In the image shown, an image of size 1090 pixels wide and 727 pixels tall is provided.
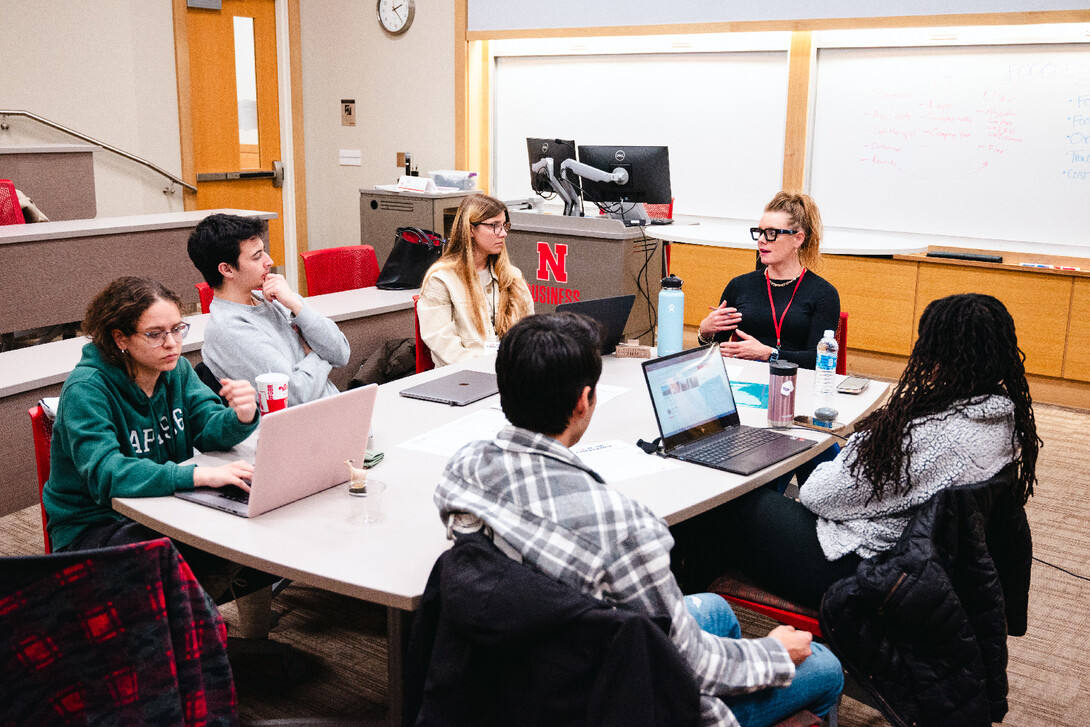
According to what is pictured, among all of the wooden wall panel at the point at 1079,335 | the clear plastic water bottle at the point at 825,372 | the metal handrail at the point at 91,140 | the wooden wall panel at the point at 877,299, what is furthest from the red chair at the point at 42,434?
the metal handrail at the point at 91,140

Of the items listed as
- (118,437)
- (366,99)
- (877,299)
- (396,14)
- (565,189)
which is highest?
(396,14)

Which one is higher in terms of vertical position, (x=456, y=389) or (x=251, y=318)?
(x=251, y=318)

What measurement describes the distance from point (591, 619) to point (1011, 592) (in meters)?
1.20

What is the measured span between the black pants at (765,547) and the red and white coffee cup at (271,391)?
980mm

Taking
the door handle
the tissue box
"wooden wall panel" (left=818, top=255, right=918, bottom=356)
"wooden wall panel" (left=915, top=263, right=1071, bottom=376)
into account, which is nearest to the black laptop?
"wooden wall panel" (left=915, top=263, right=1071, bottom=376)

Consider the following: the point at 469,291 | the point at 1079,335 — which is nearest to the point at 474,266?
the point at 469,291

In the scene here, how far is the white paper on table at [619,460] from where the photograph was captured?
2.20m

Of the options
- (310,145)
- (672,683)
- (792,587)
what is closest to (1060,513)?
(792,587)

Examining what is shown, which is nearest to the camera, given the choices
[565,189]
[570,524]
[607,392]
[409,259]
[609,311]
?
[570,524]

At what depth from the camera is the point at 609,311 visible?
3.10 m

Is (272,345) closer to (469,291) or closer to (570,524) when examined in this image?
(469,291)

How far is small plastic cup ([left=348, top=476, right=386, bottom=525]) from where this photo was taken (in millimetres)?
1908

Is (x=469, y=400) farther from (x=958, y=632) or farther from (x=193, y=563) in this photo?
(x=958, y=632)

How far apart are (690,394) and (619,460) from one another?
289 mm
